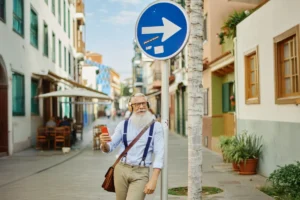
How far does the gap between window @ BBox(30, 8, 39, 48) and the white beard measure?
17157 millimetres

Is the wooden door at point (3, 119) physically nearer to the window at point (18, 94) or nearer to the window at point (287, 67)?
the window at point (18, 94)

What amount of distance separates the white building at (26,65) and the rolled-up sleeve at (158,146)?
12378 millimetres

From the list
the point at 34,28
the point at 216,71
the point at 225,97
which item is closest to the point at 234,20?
the point at 216,71

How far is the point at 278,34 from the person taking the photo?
9727mm

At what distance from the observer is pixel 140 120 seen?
15.5 ft

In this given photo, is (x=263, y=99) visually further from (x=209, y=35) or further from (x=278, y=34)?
(x=209, y=35)

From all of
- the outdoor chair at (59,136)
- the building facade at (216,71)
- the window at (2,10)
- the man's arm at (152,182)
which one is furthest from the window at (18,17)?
the man's arm at (152,182)

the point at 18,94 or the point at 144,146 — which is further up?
the point at 18,94

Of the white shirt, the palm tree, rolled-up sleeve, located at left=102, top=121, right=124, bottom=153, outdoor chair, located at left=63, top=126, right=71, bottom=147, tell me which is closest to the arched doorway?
outdoor chair, located at left=63, top=126, right=71, bottom=147

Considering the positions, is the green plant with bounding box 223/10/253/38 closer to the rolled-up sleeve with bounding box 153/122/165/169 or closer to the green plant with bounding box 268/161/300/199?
the green plant with bounding box 268/161/300/199

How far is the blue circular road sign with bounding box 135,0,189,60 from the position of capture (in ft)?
16.3

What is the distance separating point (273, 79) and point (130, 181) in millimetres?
6270

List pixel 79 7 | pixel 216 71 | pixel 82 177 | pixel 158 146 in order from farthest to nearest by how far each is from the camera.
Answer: pixel 79 7 < pixel 216 71 < pixel 82 177 < pixel 158 146

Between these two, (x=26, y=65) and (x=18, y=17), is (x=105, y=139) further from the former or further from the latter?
(x=26, y=65)
